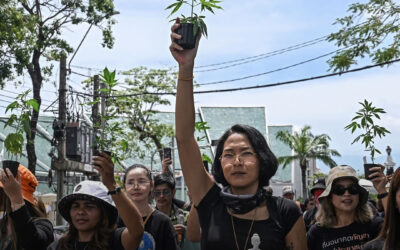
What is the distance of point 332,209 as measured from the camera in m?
5.10

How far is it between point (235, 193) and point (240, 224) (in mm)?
196

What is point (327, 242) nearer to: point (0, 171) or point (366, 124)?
point (366, 124)

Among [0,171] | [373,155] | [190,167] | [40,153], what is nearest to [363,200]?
[373,155]

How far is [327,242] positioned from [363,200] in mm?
527

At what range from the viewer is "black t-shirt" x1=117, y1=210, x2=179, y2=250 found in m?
4.49

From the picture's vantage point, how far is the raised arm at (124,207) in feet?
11.2

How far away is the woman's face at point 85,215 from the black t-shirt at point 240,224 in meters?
1.18

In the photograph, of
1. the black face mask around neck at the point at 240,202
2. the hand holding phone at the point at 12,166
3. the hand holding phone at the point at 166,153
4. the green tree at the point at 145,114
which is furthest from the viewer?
the green tree at the point at 145,114

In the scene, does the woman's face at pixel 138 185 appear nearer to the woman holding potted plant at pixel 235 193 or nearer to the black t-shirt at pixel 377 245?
the woman holding potted plant at pixel 235 193

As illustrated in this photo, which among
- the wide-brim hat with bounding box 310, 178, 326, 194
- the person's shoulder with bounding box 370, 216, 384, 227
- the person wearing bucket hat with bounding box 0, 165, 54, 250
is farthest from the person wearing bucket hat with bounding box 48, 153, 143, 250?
the wide-brim hat with bounding box 310, 178, 326, 194

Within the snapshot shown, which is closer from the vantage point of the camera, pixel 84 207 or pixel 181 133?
pixel 181 133

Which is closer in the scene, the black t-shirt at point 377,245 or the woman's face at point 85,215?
the black t-shirt at point 377,245

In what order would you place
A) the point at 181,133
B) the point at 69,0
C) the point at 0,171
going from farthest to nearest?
the point at 69,0, the point at 0,171, the point at 181,133

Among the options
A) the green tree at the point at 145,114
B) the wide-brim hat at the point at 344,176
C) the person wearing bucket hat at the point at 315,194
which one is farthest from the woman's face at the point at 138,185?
the green tree at the point at 145,114
